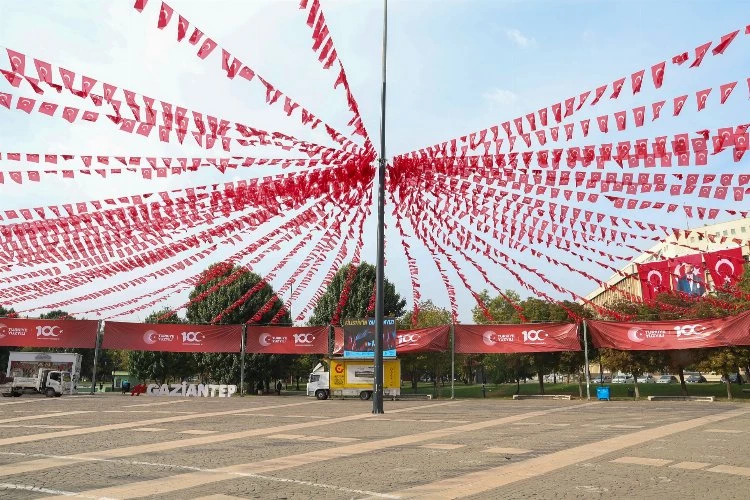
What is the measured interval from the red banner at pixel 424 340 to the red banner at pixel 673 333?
875 cm

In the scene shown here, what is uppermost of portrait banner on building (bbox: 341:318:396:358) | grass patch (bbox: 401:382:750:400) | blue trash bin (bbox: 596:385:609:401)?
portrait banner on building (bbox: 341:318:396:358)

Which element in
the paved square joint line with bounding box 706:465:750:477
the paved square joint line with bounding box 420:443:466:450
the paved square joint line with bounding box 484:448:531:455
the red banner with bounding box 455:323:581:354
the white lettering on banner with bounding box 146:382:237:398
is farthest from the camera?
the white lettering on banner with bounding box 146:382:237:398

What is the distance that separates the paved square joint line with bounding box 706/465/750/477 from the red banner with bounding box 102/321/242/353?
1292 inches

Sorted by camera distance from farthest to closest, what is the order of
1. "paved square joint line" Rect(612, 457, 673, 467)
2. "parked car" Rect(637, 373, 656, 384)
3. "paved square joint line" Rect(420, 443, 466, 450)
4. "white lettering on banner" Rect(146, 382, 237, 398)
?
"parked car" Rect(637, 373, 656, 384) → "white lettering on banner" Rect(146, 382, 237, 398) → "paved square joint line" Rect(420, 443, 466, 450) → "paved square joint line" Rect(612, 457, 673, 467)

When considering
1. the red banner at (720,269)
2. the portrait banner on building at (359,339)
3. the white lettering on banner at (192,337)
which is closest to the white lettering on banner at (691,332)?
the red banner at (720,269)

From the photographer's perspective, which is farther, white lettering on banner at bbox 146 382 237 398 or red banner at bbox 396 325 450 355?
white lettering on banner at bbox 146 382 237 398

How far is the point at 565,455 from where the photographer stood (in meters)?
12.5

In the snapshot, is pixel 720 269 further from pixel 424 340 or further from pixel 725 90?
pixel 725 90

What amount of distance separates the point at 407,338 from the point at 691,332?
16348 mm

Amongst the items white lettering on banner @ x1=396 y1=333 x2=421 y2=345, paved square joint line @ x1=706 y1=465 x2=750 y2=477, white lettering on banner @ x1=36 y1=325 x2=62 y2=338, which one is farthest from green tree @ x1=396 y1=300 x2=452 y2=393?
paved square joint line @ x1=706 y1=465 x2=750 y2=477

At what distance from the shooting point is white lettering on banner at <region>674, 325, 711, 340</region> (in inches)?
1245

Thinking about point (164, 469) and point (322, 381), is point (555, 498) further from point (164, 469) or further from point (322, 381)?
point (322, 381)

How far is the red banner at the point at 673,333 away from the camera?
30.7 metres

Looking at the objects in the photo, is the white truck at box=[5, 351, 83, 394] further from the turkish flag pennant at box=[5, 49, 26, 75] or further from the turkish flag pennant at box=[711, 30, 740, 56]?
the turkish flag pennant at box=[711, 30, 740, 56]
